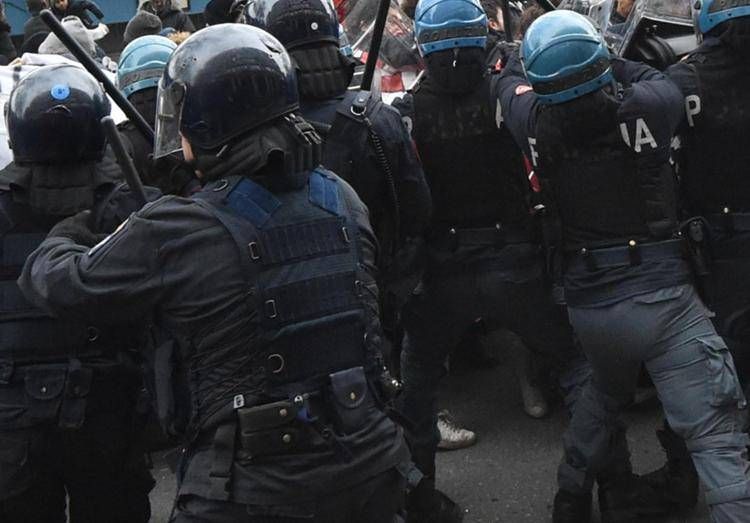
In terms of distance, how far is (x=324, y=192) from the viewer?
2725 millimetres

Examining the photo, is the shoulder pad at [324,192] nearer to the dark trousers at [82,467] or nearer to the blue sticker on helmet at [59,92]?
the blue sticker on helmet at [59,92]

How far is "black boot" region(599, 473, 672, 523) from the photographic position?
424cm

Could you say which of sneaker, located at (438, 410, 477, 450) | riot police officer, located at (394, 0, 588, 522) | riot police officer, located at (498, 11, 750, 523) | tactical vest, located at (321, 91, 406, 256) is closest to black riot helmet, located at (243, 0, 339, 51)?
tactical vest, located at (321, 91, 406, 256)

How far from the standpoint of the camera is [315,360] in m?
2.58

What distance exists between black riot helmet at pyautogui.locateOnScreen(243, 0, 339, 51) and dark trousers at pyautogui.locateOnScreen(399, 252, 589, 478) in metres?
1.17

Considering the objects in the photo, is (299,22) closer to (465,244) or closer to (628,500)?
(465,244)

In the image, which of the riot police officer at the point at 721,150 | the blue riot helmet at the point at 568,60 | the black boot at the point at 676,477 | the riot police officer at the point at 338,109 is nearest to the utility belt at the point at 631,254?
the riot police officer at the point at 721,150

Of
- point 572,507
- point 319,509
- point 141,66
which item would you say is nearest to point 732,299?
point 572,507

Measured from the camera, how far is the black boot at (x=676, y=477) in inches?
169

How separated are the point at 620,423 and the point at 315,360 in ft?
6.41

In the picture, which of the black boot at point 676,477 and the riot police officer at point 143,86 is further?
the black boot at point 676,477

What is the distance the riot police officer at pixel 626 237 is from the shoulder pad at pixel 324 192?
1.08 m

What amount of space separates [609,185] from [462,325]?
108 centimetres

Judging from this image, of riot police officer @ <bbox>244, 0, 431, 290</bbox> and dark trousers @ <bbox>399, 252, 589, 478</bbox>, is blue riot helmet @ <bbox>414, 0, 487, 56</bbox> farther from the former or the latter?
dark trousers @ <bbox>399, 252, 589, 478</bbox>
